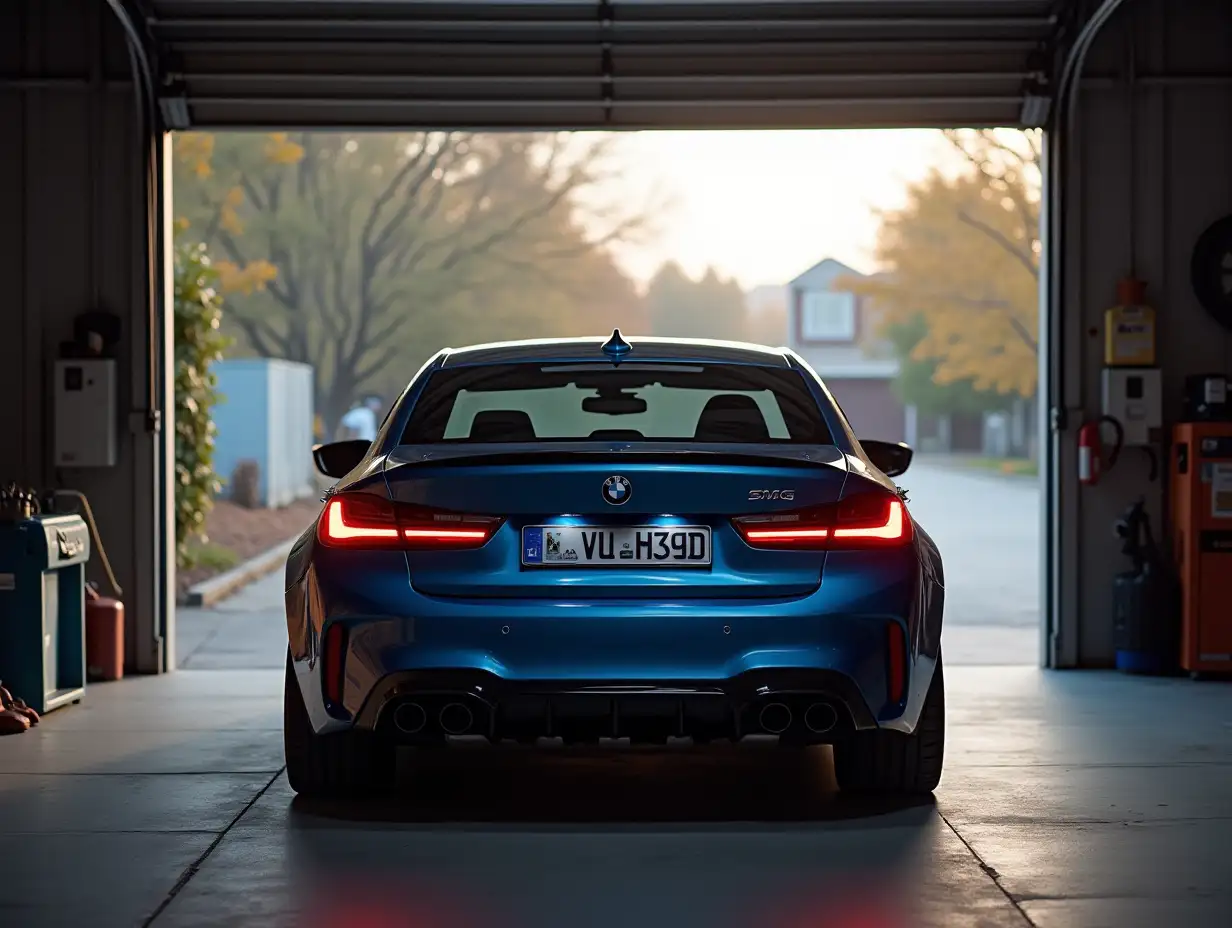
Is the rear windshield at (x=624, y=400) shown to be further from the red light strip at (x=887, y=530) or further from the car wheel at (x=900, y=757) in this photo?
the car wheel at (x=900, y=757)

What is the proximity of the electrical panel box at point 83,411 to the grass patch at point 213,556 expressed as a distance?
846 cm

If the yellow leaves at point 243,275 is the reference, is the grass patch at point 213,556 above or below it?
below

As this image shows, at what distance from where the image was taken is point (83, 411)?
11.0 metres

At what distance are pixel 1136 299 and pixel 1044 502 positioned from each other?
50.8 inches

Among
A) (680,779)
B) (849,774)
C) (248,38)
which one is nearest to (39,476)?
(248,38)

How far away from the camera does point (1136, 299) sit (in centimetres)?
1123

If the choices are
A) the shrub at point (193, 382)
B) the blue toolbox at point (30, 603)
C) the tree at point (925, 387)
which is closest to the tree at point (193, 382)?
the shrub at point (193, 382)

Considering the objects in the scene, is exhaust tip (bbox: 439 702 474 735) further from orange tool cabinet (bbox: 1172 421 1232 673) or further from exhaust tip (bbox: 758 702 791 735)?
orange tool cabinet (bbox: 1172 421 1232 673)

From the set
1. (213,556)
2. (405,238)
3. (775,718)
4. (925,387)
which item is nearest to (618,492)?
(775,718)

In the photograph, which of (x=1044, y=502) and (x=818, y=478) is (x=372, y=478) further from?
(x=1044, y=502)

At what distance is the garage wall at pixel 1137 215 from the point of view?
37.4ft

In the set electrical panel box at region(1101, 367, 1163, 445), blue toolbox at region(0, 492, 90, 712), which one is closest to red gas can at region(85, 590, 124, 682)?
blue toolbox at region(0, 492, 90, 712)

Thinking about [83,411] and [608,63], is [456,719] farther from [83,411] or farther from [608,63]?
[608,63]

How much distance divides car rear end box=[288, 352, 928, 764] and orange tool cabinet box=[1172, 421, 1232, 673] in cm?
524
